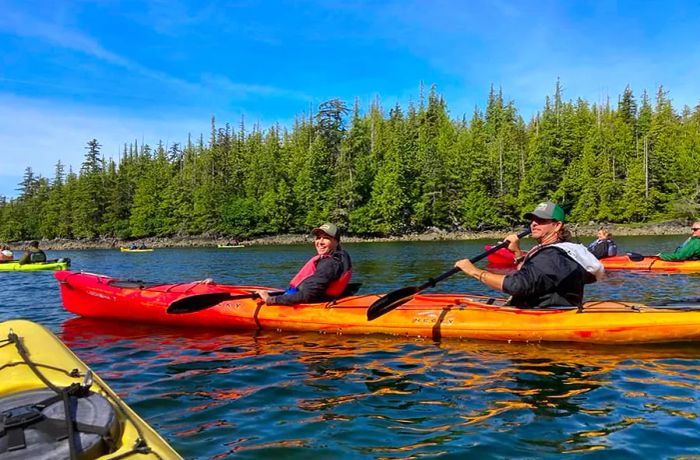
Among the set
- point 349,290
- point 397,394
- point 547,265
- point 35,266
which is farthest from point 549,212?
point 35,266

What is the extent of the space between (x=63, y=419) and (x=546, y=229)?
5708 mm

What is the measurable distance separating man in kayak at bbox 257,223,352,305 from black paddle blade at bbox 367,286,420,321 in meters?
0.95

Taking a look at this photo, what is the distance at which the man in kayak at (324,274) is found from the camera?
8.23 m

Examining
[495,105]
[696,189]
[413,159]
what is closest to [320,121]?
[413,159]

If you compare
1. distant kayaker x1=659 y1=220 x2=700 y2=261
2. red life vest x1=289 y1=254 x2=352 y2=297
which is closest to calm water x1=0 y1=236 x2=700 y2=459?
red life vest x1=289 y1=254 x2=352 y2=297

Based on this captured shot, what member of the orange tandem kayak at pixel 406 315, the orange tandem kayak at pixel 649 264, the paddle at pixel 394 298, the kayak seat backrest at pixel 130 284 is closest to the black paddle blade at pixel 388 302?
the paddle at pixel 394 298

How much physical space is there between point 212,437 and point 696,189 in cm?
5996

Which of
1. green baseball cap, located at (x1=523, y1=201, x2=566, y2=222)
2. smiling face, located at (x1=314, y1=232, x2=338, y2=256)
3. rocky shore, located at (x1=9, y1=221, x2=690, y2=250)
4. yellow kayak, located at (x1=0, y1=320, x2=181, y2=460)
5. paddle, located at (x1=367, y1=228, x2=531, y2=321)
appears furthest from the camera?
rocky shore, located at (x1=9, y1=221, x2=690, y2=250)

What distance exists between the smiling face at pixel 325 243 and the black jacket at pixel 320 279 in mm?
97

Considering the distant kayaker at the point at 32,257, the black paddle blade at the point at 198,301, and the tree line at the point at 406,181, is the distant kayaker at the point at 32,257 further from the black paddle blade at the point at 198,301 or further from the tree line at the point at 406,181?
the tree line at the point at 406,181

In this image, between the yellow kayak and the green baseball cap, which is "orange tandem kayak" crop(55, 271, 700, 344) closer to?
the green baseball cap

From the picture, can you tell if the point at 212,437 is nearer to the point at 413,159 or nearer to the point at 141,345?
the point at 141,345

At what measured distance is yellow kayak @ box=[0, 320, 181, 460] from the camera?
2596mm

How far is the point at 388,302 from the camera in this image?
7.48 metres
